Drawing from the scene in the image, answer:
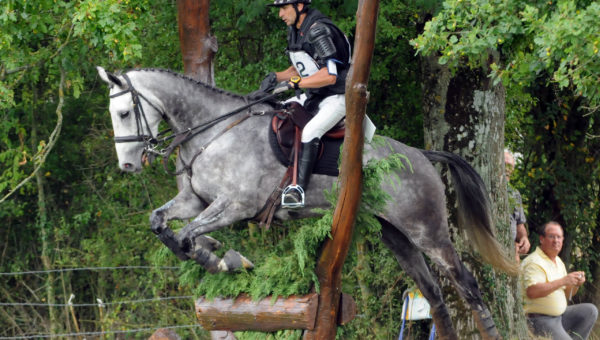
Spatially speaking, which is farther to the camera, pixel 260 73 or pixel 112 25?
pixel 260 73

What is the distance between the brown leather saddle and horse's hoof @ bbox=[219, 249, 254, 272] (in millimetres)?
877

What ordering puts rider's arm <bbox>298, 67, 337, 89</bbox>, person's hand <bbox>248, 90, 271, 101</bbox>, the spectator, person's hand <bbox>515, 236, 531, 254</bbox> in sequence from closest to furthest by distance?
rider's arm <bbox>298, 67, 337, 89</bbox> → person's hand <bbox>248, 90, 271, 101</bbox> → the spectator → person's hand <bbox>515, 236, 531, 254</bbox>

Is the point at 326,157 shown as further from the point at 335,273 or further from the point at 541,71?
the point at 541,71

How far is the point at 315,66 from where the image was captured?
6227mm

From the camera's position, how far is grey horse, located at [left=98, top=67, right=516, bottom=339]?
6188 millimetres

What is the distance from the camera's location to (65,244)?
12.4 metres

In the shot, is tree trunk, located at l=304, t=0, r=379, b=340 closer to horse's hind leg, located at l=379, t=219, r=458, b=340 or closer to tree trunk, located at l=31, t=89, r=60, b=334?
horse's hind leg, located at l=379, t=219, r=458, b=340

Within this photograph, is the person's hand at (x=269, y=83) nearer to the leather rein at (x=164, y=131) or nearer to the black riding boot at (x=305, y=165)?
the leather rein at (x=164, y=131)

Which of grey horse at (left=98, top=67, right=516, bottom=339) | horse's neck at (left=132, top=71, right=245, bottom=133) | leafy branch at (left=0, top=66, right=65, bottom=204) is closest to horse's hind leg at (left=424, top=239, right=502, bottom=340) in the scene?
grey horse at (left=98, top=67, right=516, bottom=339)

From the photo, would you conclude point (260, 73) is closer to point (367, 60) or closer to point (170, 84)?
point (170, 84)

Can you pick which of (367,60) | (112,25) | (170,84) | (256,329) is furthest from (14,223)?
(367,60)

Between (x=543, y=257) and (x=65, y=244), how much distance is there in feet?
24.0

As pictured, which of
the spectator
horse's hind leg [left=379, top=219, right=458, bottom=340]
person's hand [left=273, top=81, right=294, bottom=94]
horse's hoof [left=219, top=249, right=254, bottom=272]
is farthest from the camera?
the spectator

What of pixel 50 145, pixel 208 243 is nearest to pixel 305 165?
pixel 208 243
